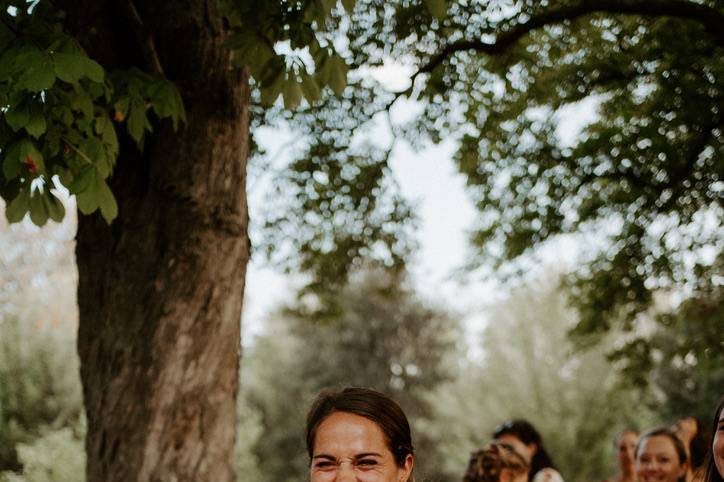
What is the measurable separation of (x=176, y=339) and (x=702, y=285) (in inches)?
357

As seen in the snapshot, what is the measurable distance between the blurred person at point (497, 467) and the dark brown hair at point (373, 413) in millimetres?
2588

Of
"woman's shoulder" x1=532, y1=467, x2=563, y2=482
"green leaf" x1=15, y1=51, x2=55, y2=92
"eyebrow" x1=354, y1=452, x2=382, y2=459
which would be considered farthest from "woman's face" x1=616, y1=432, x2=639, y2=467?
"green leaf" x1=15, y1=51, x2=55, y2=92

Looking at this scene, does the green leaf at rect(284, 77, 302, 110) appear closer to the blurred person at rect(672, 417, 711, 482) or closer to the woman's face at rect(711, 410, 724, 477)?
the woman's face at rect(711, 410, 724, 477)

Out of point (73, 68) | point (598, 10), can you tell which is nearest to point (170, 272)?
point (73, 68)

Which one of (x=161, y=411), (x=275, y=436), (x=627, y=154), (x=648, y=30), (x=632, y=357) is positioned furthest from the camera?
(x=275, y=436)

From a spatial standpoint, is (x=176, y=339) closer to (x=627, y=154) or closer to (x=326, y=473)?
(x=326, y=473)

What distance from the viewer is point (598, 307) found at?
483 inches

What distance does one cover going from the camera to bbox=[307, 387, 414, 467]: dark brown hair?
306cm

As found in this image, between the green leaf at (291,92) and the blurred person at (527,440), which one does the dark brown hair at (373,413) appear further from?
the blurred person at (527,440)

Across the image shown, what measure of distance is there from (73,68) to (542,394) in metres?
29.3

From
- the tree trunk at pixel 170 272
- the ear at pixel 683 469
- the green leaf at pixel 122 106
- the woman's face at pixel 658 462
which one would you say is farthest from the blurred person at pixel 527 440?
the green leaf at pixel 122 106

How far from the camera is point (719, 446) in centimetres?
366

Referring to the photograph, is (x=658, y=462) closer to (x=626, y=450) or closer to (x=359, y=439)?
(x=626, y=450)

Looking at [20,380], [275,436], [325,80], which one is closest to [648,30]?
[325,80]
